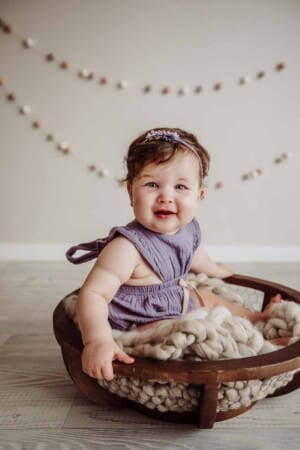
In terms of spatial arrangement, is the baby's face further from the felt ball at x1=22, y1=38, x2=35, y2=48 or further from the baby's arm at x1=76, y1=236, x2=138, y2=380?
the felt ball at x1=22, y1=38, x2=35, y2=48

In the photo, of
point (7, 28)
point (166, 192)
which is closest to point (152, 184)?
point (166, 192)

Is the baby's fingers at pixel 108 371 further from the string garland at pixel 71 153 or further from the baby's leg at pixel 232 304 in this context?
the string garland at pixel 71 153

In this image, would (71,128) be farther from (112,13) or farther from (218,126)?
(218,126)

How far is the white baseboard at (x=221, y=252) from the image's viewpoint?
71.6 inches

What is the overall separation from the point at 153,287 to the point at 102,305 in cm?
14

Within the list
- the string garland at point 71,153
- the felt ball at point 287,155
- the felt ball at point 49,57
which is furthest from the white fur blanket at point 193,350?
the felt ball at point 49,57

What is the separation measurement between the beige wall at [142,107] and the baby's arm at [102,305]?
1.05 metres

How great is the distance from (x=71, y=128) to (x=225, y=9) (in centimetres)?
76

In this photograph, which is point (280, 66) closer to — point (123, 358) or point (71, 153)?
point (71, 153)

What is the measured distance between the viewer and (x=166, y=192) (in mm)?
753

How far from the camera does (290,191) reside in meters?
1.80

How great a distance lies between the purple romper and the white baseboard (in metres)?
1.00

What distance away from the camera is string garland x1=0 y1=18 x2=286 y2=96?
5.44 feet

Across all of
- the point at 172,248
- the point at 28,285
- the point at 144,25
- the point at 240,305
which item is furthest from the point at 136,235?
the point at 144,25
